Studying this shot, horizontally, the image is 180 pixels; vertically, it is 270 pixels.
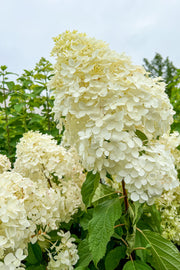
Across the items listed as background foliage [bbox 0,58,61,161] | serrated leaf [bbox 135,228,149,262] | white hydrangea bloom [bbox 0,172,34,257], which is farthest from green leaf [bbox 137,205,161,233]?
background foliage [bbox 0,58,61,161]

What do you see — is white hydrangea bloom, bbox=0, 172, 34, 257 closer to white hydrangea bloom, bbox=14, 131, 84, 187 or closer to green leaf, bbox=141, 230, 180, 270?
white hydrangea bloom, bbox=14, 131, 84, 187

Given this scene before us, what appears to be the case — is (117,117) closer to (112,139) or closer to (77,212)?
(112,139)

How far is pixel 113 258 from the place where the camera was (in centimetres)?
103

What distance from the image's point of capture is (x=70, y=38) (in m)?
0.91

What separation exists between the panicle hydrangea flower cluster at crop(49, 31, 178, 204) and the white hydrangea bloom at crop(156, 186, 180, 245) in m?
0.56

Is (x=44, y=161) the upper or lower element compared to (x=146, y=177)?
upper

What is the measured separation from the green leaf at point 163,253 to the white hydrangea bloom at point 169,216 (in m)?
0.43

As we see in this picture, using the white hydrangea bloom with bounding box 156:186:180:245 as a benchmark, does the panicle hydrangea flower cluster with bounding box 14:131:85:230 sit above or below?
above

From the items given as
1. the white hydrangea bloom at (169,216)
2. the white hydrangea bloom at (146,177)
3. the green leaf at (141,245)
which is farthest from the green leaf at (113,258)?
the white hydrangea bloom at (169,216)

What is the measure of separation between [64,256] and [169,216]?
27.2 inches

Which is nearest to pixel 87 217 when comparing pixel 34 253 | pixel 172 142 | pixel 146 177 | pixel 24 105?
pixel 34 253

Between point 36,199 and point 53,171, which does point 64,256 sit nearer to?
point 36,199

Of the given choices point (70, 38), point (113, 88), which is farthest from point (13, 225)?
point (70, 38)

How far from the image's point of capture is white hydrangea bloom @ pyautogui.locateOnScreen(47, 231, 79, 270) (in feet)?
3.23
